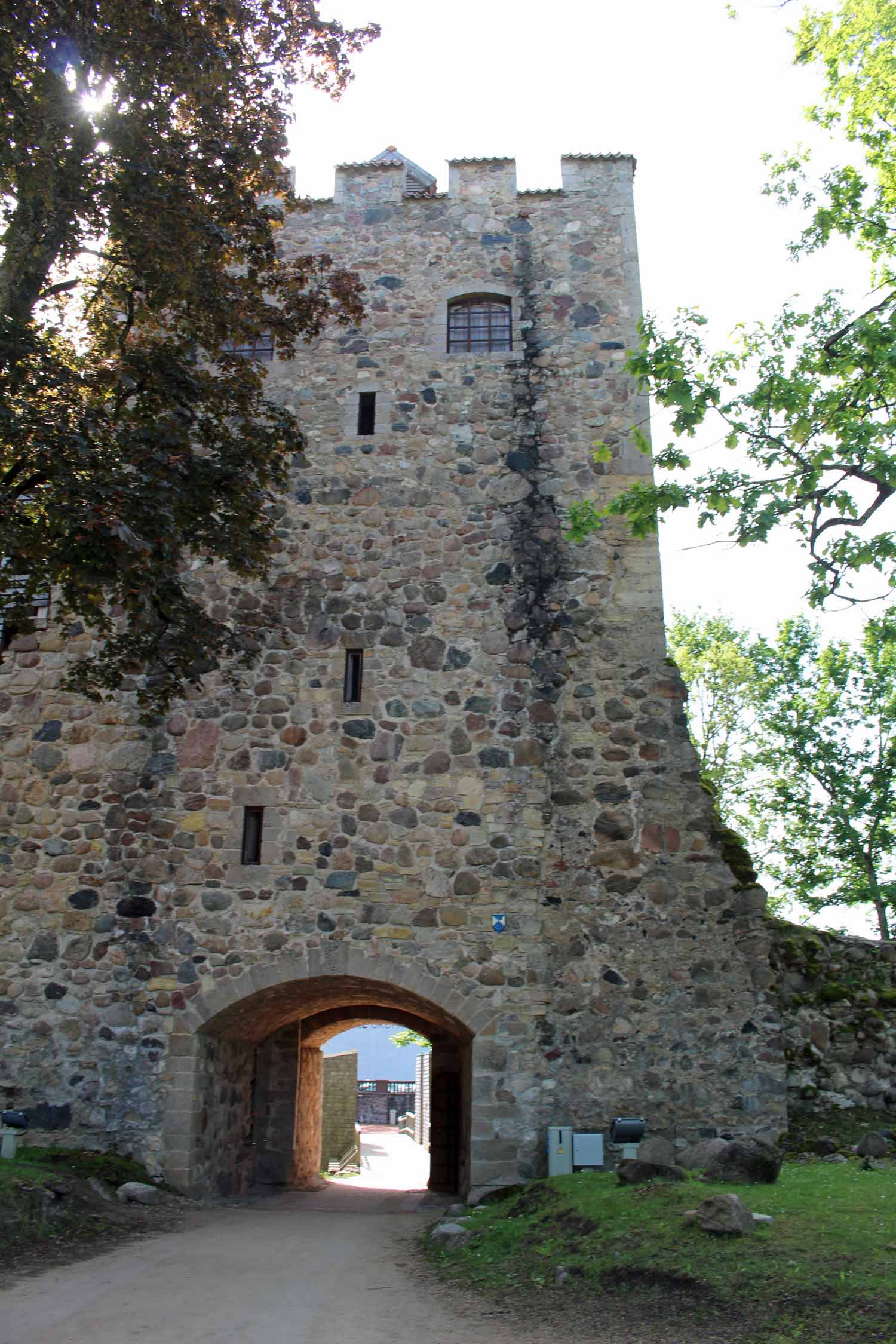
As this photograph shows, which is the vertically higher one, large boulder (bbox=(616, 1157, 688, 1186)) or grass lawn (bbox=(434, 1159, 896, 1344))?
large boulder (bbox=(616, 1157, 688, 1186))

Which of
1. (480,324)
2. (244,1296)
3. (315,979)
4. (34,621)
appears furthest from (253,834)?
(480,324)

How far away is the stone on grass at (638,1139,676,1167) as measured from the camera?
8.12 meters

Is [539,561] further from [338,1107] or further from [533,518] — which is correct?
[338,1107]

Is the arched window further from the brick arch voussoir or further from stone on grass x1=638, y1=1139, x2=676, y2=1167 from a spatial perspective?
stone on grass x1=638, y1=1139, x2=676, y2=1167

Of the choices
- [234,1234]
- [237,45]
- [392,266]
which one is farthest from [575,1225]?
[392,266]

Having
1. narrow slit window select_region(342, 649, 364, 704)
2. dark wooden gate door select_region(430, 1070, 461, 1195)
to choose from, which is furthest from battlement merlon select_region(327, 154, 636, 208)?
dark wooden gate door select_region(430, 1070, 461, 1195)

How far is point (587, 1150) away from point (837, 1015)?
294 cm

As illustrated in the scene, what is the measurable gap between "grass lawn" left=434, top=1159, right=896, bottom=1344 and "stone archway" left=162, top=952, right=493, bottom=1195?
6.99 feet

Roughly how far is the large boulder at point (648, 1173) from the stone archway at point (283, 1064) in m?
2.15

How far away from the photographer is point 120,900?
10586 millimetres

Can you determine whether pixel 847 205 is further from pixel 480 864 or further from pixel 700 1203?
pixel 700 1203

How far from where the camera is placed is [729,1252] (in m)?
5.86

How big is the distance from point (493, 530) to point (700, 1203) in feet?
23.4

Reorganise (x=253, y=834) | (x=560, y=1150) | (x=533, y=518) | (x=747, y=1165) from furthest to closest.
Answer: (x=533, y=518), (x=253, y=834), (x=560, y=1150), (x=747, y=1165)
